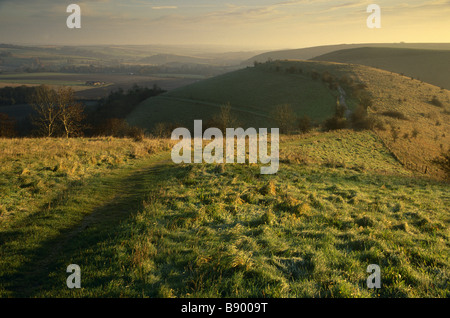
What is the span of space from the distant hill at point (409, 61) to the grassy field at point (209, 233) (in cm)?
12749

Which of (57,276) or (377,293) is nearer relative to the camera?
(377,293)

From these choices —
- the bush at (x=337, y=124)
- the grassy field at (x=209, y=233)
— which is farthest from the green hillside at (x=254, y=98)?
the grassy field at (x=209, y=233)

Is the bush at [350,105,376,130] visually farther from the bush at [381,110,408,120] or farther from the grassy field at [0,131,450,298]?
the grassy field at [0,131,450,298]

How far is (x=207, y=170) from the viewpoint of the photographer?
61.1 feet

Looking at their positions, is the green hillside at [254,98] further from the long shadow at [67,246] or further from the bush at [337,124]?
the long shadow at [67,246]

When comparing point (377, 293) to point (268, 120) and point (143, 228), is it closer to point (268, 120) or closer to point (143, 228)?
point (143, 228)

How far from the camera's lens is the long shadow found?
660 centimetres

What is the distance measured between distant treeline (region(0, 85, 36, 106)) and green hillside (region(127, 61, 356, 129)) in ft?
170

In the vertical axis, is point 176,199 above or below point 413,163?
above

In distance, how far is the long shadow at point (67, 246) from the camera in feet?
21.7

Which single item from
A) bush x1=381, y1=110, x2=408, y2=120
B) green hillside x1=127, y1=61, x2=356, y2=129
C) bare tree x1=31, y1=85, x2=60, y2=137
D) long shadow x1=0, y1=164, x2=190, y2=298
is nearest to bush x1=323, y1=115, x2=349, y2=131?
bush x1=381, y1=110, x2=408, y2=120

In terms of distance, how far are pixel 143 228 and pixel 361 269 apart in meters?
6.44

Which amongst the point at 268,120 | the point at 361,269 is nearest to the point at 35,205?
the point at 361,269
